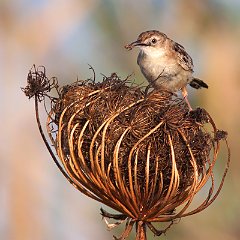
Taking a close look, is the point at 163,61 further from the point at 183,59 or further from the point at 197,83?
the point at 197,83

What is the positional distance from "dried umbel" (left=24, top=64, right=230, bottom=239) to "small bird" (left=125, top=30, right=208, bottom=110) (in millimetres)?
2570

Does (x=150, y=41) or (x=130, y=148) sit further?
(x=150, y=41)

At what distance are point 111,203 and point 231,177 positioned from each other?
6802mm

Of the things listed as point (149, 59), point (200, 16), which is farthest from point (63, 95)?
point (200, 16)

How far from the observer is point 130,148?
4.12 meters

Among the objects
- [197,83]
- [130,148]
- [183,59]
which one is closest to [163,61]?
[183,59]

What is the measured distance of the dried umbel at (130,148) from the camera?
Result: 13.2ft

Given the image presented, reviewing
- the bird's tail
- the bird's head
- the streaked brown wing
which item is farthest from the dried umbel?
the bird's tail

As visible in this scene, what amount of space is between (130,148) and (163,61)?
10.4 ft

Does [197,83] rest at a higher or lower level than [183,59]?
lower

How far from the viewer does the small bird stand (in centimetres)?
698

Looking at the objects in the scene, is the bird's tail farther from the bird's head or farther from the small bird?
the bird's head

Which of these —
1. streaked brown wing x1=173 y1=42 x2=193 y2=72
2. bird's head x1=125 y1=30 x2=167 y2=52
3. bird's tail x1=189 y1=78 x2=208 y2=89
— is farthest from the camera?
bird's tail x1=189 y1=78 x2=208 y2=89

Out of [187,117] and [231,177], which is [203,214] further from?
[187,117]
